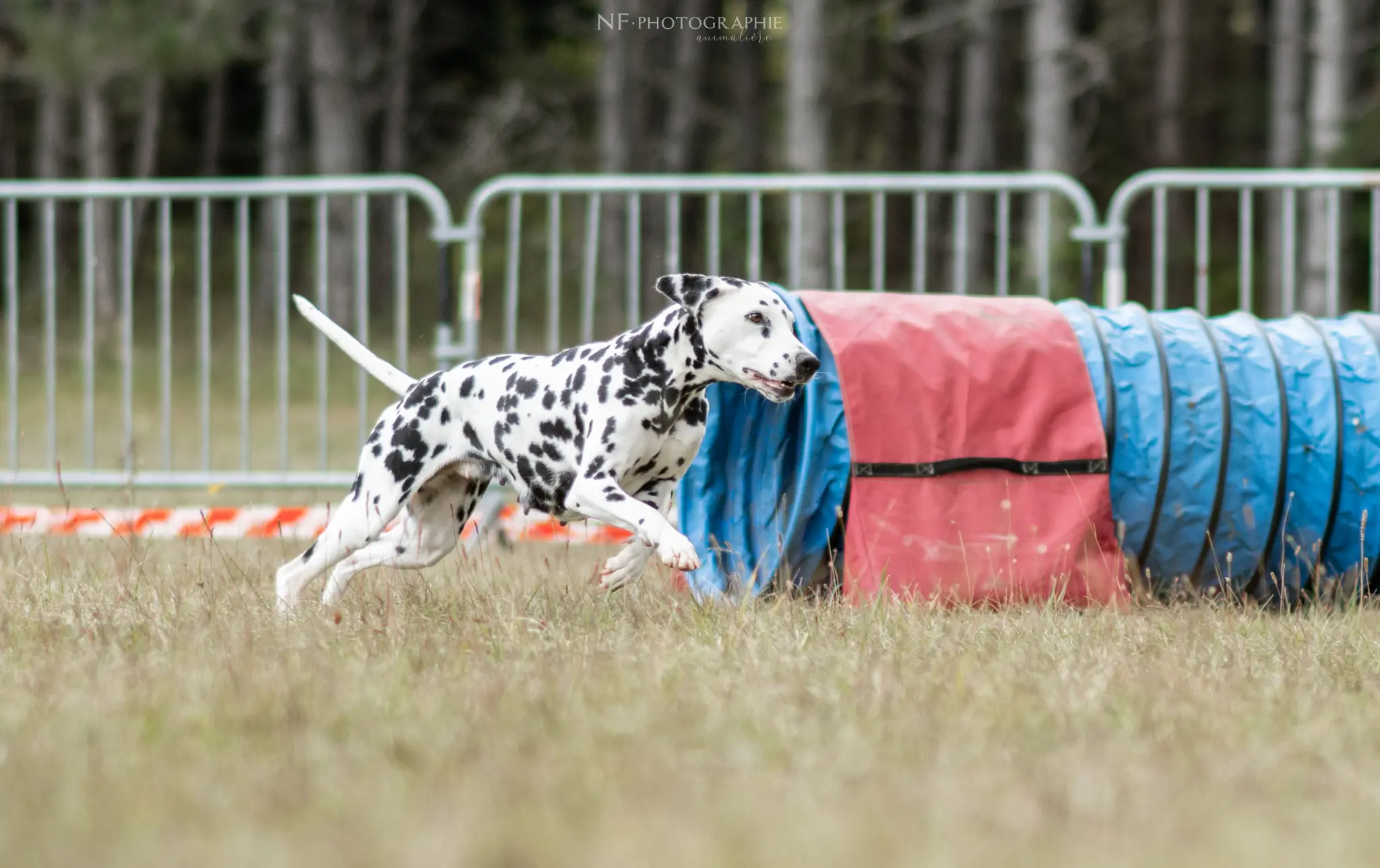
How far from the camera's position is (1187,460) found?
5.29 meters

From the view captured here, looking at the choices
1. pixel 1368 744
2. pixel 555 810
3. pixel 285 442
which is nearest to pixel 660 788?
pixel 555 810

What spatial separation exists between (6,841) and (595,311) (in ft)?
49.9

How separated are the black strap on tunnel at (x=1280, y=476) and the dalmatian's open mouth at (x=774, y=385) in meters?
1.95

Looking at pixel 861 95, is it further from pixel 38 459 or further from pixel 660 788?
pixel 660 788

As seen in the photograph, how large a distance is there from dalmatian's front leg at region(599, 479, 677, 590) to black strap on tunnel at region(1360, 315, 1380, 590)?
2.39 metres

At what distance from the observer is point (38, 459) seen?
32.7 ft

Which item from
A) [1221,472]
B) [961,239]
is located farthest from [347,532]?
[961,239]

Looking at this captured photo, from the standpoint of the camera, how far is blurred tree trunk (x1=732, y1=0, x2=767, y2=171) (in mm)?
22875

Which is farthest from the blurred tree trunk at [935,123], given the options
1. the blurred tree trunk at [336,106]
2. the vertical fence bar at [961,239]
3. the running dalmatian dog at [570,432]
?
the running dalmatian dog at [570,432]

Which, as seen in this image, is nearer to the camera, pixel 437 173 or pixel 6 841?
pixel 6 841

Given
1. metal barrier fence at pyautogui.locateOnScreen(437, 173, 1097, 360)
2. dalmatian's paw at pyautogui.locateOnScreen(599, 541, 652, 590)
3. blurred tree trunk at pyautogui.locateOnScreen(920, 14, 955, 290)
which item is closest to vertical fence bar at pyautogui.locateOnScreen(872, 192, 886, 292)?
metal barrier fence at pyautogui.locateOnScreen(437, 173, 1097, 360)

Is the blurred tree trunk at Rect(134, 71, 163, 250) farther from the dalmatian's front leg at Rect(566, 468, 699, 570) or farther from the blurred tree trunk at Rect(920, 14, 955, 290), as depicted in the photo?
the dalmatian's front leg at Rect(566, 468, 699, 570)

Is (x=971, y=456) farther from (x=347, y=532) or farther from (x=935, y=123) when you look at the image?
(x=935, y=123)

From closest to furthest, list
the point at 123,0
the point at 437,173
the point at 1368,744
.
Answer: the point at 1368,744 → the point at 123,0 → the point at 437,173
